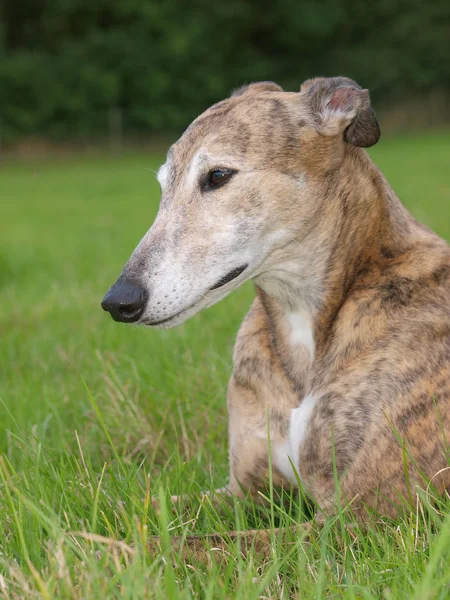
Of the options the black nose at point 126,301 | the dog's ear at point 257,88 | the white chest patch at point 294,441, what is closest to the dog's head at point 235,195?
the black nose at point 126,301

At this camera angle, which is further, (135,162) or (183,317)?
(135,162)

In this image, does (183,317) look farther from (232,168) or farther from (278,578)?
(278,578)

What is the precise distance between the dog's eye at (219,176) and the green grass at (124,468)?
86 centimetres

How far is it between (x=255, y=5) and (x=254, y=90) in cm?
3583

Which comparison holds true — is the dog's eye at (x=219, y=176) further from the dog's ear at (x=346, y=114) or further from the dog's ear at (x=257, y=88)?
the dog's ear at (x=257, y=88)

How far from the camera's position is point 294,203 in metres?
2.83

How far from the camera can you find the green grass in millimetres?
1998

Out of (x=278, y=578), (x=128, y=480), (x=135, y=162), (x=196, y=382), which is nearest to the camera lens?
(x=278, y=578)

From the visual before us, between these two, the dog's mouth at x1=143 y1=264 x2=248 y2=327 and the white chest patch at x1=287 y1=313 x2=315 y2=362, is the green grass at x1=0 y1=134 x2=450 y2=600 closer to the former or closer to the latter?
the dog's mouth at x1=143 y1=264 x2=248 y2=327

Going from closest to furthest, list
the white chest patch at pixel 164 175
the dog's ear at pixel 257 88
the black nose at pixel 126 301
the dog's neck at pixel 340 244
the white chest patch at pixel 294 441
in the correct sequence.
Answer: the black nose at pixel 126 301, the white chest patch at pixel 294 441, the dog's neck at pixel 340 244, the white chest patch at pixel 164 175, the dog's ear at pixel 257 88

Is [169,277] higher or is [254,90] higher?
[254,90]

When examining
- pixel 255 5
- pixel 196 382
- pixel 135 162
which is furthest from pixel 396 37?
pixel 196 382

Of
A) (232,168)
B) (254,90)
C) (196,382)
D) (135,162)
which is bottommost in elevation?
(196,382)

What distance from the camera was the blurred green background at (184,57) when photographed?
3103cm
